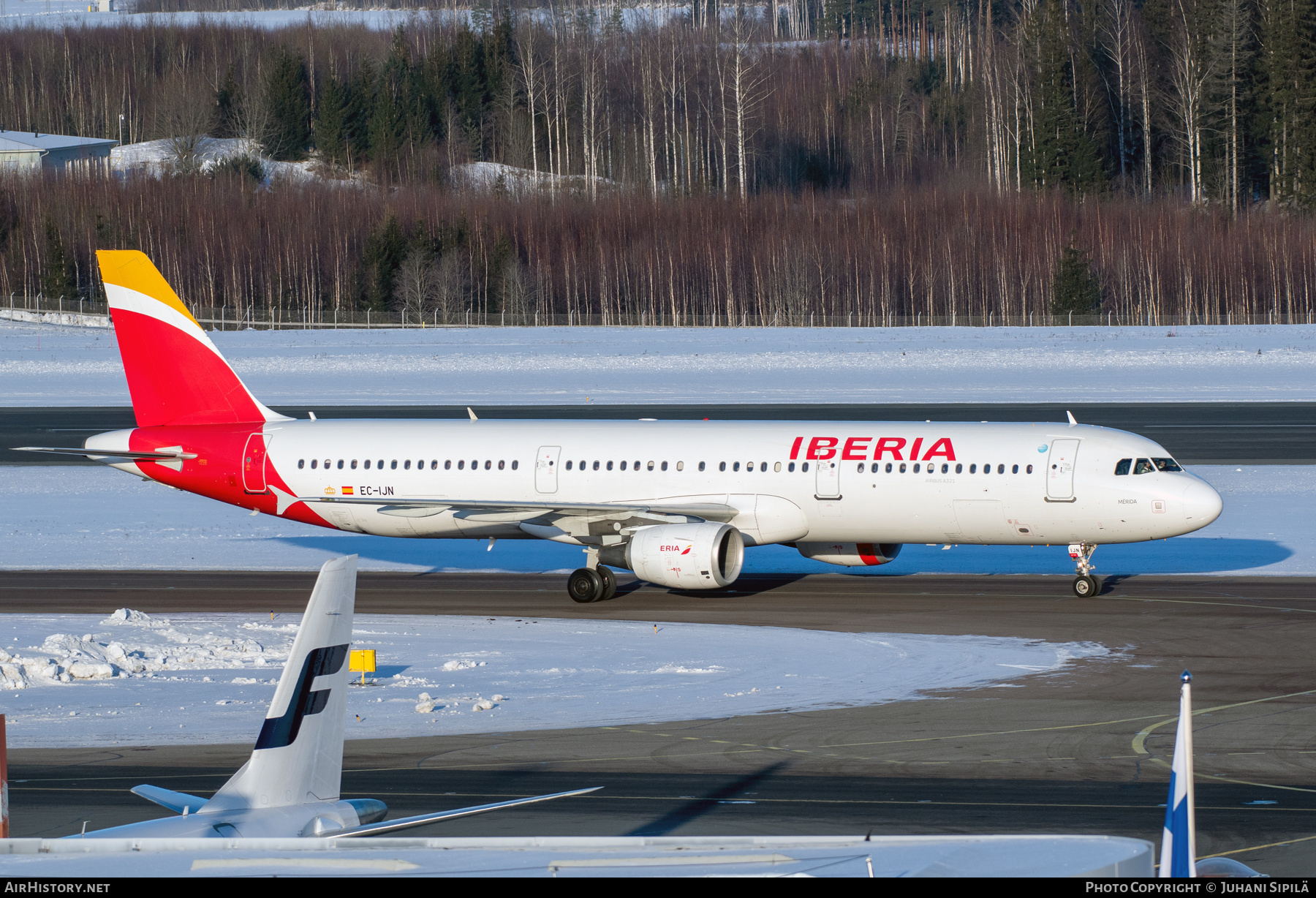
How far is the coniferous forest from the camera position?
109m

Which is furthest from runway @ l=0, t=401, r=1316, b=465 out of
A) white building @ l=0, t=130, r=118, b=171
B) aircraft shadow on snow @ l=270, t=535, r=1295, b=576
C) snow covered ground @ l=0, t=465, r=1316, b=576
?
white building @ l=0, t=130, r=118, b=171

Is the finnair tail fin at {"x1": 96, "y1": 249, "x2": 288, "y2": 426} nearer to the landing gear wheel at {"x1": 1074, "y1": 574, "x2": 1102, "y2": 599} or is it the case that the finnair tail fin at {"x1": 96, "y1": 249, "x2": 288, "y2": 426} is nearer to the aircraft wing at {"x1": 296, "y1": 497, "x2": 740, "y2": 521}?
the aircraft wing at {"x1": 296, "y1": 497, "x2": 740, "y2": 521}

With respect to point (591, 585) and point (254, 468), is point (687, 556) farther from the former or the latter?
point (254, 468)

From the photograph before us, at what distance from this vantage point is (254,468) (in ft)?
108

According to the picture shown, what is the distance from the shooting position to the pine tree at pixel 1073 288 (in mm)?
97250

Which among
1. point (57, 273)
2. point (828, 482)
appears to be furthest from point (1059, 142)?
point (828, 482)

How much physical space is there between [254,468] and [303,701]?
2468 centimetres

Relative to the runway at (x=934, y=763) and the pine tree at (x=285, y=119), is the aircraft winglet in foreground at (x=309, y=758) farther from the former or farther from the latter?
the pine tree at (x=285, y=119)

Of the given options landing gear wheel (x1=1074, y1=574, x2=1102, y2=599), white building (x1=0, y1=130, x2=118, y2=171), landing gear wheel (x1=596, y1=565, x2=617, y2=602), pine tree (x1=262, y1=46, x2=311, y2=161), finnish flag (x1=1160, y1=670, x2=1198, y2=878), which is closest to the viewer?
finnish flag (x1=1160, y1=670, x2=1198, y2=878)

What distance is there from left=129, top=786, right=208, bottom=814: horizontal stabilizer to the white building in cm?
15453

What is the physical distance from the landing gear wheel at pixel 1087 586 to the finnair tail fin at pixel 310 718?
22.9 meters

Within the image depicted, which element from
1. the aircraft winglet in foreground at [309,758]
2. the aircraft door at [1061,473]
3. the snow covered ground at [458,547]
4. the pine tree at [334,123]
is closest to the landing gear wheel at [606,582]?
the snow covered ground at [458,547]
